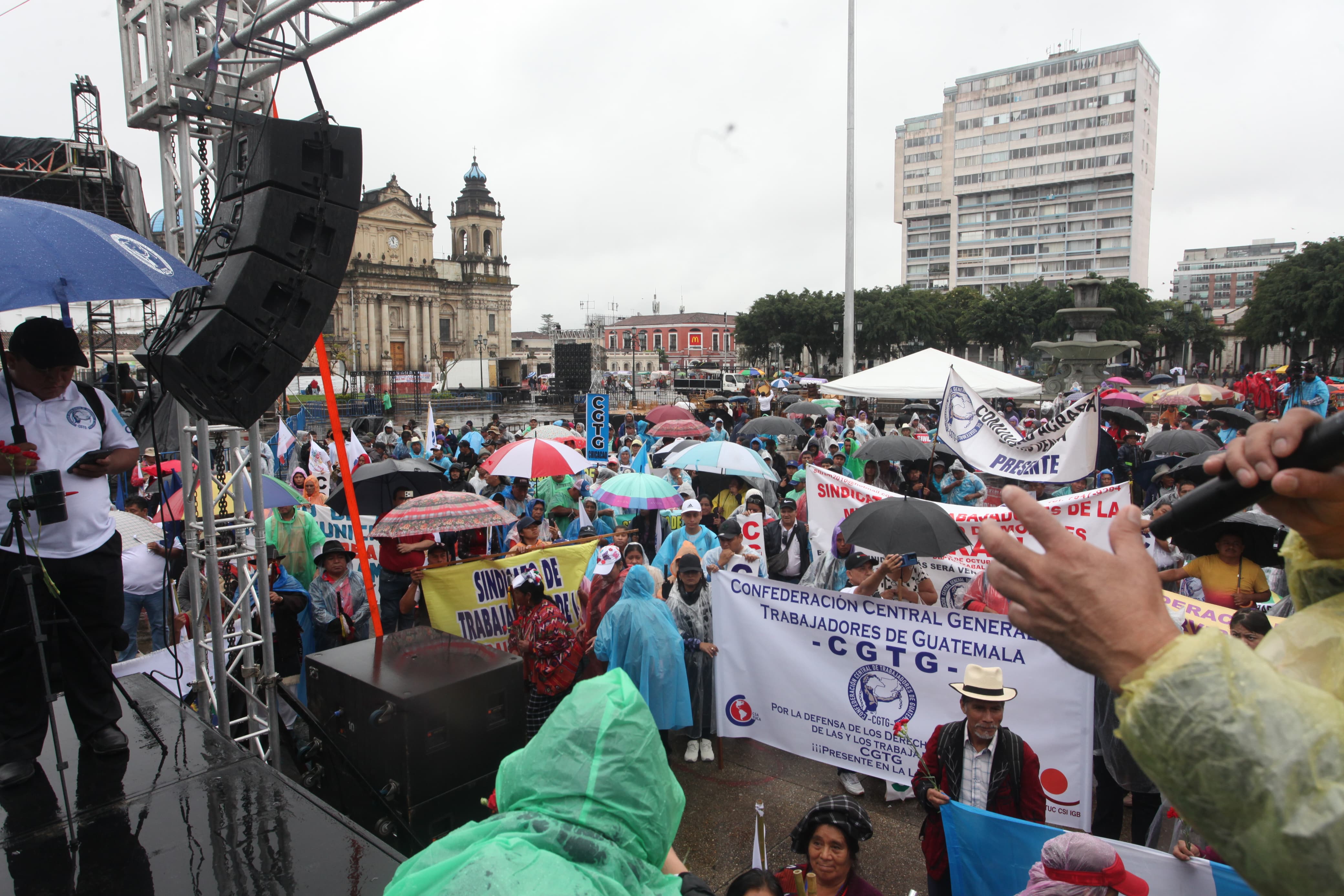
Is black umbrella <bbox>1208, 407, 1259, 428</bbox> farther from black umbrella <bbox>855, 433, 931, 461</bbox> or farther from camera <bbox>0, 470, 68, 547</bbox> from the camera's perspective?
camera <bbox>0, 470, 68, 547</bbox>

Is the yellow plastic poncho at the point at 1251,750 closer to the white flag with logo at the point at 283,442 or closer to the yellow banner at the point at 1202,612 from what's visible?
the yellow banner at the point at 1202,612

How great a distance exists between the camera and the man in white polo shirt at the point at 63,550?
3158 mm


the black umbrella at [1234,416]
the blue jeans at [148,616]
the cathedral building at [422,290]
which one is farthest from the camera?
the cathedral building at [422,290]

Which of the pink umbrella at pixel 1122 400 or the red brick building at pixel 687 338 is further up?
the red brick building at pixel 687 338

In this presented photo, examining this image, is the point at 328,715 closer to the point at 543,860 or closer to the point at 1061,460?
the point at 543,860

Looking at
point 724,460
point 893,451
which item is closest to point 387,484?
point 724,460

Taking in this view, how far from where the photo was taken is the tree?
41844mm

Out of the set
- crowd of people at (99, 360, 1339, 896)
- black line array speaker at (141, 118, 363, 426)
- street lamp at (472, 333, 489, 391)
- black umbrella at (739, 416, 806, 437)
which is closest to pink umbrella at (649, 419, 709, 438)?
black umbrella at (739, 416, 806, 437)

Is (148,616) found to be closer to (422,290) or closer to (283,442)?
(283,442)

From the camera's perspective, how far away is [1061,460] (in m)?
6.59

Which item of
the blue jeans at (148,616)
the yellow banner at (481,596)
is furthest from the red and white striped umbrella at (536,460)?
the blue jeans at (148,616)

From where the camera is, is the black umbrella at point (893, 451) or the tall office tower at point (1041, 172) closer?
the black umbrella at point (893, 451)

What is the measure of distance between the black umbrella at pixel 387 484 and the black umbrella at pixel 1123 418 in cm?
935

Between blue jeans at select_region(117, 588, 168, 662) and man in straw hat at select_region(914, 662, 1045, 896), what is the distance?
5702 millimetres
